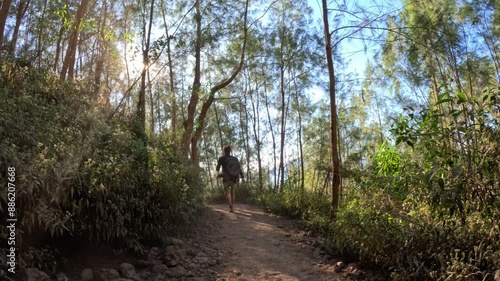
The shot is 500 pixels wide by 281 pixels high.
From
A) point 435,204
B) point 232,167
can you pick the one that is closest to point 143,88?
point 232,167

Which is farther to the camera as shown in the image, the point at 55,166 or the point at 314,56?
the point at 314,56

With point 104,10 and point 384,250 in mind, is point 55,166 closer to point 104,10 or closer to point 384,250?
point 384,250

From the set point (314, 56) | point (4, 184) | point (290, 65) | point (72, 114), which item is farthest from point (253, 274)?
point (290, 65)

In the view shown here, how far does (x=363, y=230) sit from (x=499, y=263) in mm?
1260

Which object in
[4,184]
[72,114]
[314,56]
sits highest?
[314,56]

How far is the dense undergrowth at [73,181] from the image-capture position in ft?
8.84

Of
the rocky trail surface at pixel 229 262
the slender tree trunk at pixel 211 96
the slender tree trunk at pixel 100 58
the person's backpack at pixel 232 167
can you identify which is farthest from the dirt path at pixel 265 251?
the slender tree trunk at pixel 100 58

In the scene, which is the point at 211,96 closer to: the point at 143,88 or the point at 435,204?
the point at 143,88

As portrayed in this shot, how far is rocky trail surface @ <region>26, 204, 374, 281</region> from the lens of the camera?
3.22m

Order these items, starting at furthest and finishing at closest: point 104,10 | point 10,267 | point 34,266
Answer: point 104,10 → point 34,266 → point 10,267

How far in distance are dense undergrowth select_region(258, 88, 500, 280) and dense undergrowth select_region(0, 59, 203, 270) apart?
2.20 metres

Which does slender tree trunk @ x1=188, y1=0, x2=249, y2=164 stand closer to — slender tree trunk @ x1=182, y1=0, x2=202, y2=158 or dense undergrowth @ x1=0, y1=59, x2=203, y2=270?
slender tree trunk @ x1=182, y1=0, x2=202, y2=158

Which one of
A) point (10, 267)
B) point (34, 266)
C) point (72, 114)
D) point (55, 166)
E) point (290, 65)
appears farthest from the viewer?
point (290, 65)

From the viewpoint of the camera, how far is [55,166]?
9.92 ft
